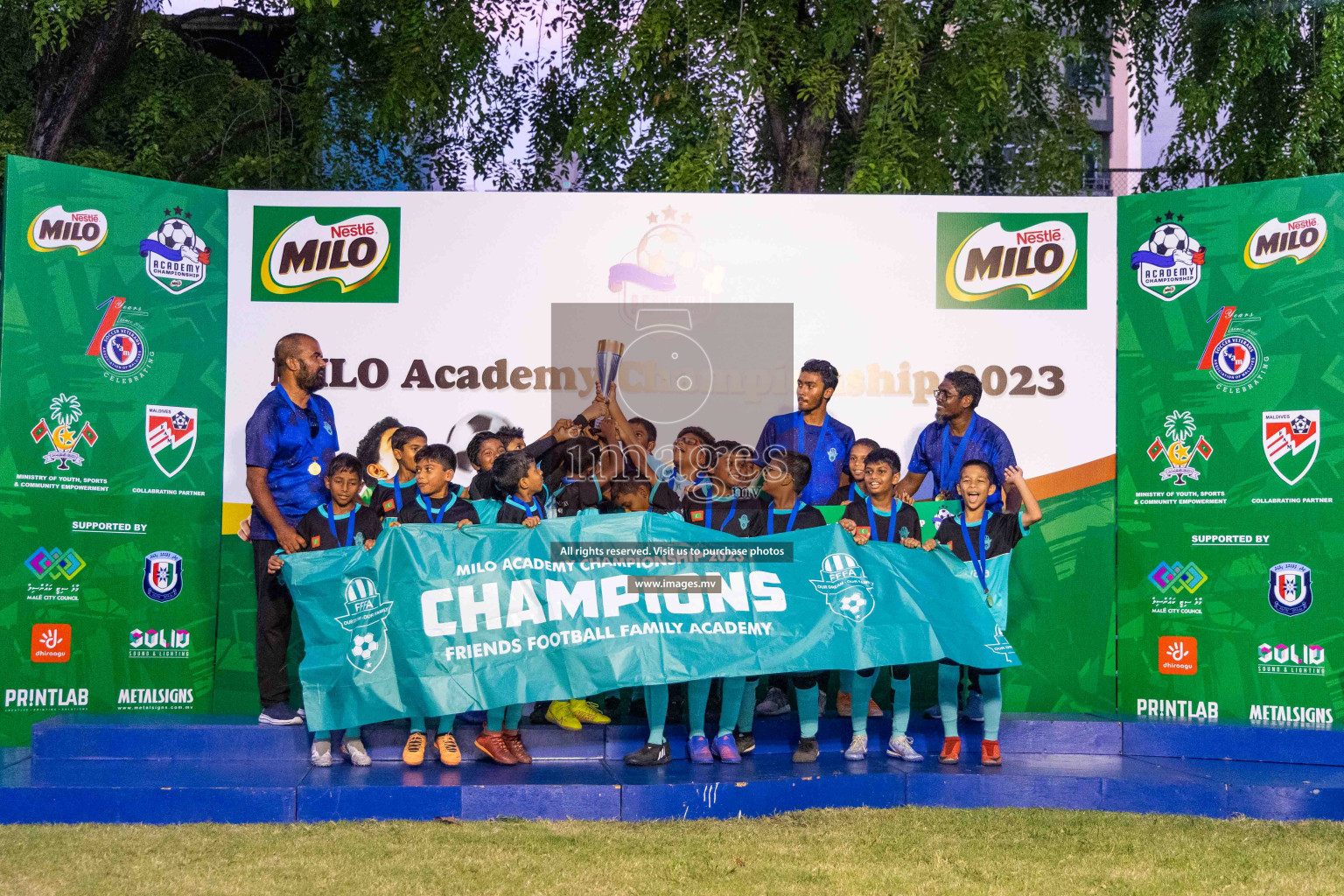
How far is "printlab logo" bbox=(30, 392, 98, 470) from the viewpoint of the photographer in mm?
6992

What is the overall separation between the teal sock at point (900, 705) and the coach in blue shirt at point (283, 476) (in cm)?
320

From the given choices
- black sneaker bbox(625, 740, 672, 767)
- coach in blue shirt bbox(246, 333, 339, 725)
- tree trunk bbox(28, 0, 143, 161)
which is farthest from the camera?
tree trunk bbox(28, 0, 143, 161)

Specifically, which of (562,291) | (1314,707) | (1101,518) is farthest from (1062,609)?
(562,291)

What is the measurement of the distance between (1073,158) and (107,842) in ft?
25.7

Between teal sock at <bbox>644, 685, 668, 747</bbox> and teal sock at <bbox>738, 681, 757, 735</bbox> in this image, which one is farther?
teal sock at <bbox>738, 681, 757, 735</bbox>

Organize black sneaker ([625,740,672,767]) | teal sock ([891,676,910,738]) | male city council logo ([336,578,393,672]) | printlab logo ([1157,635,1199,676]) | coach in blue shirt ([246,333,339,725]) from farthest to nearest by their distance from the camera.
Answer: printlab logo ([1157,635,1199,676])
coach in blue shirt ([246,333,339,725])
teal sock ([891,676,910,738])
black sneaker ([625,740,672,767])
male city council logo ([336,578,393,672])

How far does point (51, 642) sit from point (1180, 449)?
6.74 meters

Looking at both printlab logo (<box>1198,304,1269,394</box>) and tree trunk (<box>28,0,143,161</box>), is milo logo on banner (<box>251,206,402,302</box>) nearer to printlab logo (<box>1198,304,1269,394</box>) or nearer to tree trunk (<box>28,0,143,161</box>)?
tree trunk (<box>28,0,143,161</box>)

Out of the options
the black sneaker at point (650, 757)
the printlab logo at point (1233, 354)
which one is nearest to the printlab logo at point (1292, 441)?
the printlab logo at point (1233, 354)

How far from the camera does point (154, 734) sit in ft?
20.7

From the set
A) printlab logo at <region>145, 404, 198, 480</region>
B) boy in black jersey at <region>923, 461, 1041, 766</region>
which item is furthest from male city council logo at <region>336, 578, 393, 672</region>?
boy in black jersey at <region>923, 461, 1041, 766</region>

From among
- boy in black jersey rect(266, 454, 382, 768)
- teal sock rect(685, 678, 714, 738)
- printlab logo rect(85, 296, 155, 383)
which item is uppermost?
printlab logo rect(85, 296, 155, 383)

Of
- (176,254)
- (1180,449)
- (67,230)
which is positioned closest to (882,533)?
(1180,449)

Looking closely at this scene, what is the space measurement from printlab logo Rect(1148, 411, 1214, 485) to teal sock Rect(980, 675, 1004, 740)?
6.36 ft
